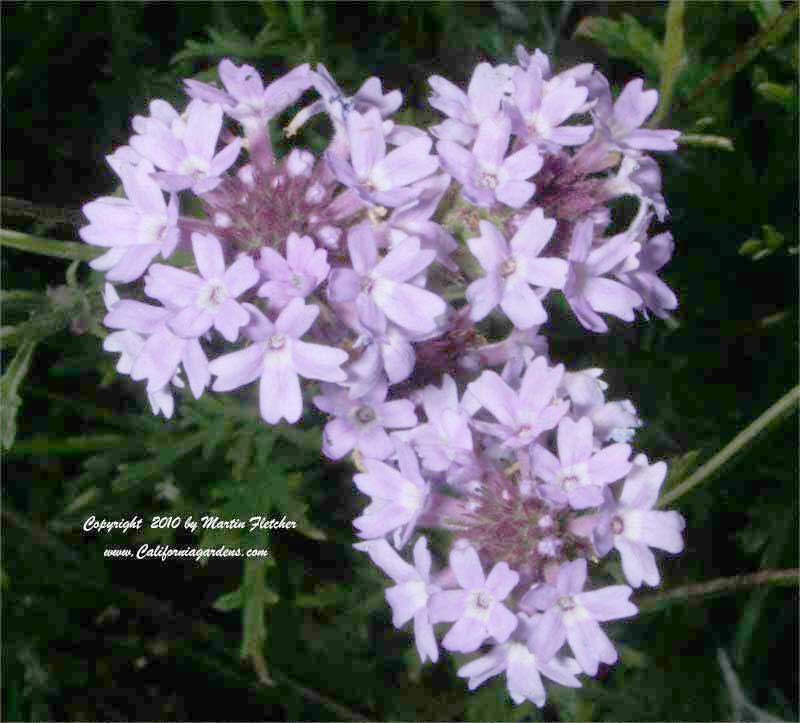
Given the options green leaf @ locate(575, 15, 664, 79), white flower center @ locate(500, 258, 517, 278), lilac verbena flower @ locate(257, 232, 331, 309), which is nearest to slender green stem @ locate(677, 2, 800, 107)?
green leaf @ locate(575, 15, 664, 79)

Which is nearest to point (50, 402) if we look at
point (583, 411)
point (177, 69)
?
point (177, 69)

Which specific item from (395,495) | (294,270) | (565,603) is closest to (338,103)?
(294,270)

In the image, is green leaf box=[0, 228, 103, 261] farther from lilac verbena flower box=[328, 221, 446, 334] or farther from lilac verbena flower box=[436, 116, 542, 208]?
lilac verbena flower box=[436, 116, 542, 208]

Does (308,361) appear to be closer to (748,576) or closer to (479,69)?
(479,69)

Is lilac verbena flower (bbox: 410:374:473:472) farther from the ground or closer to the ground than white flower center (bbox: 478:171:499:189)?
closer to the ground

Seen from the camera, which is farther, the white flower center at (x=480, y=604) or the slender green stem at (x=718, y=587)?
the slender green stem at (x=718, y=587)

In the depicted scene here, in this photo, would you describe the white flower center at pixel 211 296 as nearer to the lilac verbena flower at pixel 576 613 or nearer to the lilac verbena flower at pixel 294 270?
the lilac verbena flower at pixel 294 270

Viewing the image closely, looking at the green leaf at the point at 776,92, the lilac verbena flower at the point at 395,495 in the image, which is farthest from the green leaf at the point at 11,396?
the green leaf at the point at 776,92
